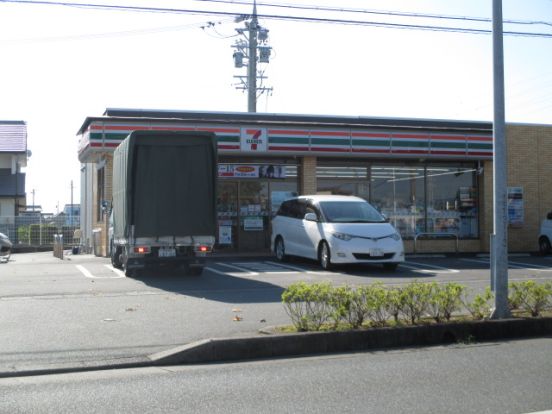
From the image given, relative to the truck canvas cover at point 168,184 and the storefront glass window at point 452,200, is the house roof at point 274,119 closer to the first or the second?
the storefront glass window at point 452,200

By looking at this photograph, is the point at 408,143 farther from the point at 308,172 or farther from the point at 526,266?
the point at 526,266

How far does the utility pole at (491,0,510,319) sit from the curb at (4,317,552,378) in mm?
440

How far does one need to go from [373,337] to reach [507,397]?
246 centimetres

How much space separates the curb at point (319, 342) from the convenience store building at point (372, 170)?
13904mm

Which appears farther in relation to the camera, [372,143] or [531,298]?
[372,143]

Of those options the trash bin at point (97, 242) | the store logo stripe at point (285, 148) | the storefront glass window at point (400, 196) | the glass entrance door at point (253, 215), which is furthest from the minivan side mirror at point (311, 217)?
the trash bin at point (97, 242)

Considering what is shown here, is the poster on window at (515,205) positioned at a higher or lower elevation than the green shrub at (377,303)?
higher

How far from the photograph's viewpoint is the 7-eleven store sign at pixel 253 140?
21.8 m

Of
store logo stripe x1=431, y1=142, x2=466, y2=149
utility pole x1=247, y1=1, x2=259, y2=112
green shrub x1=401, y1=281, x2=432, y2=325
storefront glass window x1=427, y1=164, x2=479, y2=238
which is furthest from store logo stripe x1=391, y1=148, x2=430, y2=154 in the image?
utility pole x1=247, y1=1, x2=259, y2=112

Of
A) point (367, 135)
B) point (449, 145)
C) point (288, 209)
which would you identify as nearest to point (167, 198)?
point (288, 209)

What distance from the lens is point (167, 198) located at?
1468cm

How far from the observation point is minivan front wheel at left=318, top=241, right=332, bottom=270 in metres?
16.4

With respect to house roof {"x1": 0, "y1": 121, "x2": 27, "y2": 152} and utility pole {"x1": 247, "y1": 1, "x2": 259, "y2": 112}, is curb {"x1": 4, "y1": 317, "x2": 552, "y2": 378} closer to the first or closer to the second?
utility pole {"x1": 247, "y1": 1, "x2": 259, "y2": 112}

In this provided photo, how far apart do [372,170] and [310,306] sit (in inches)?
614
